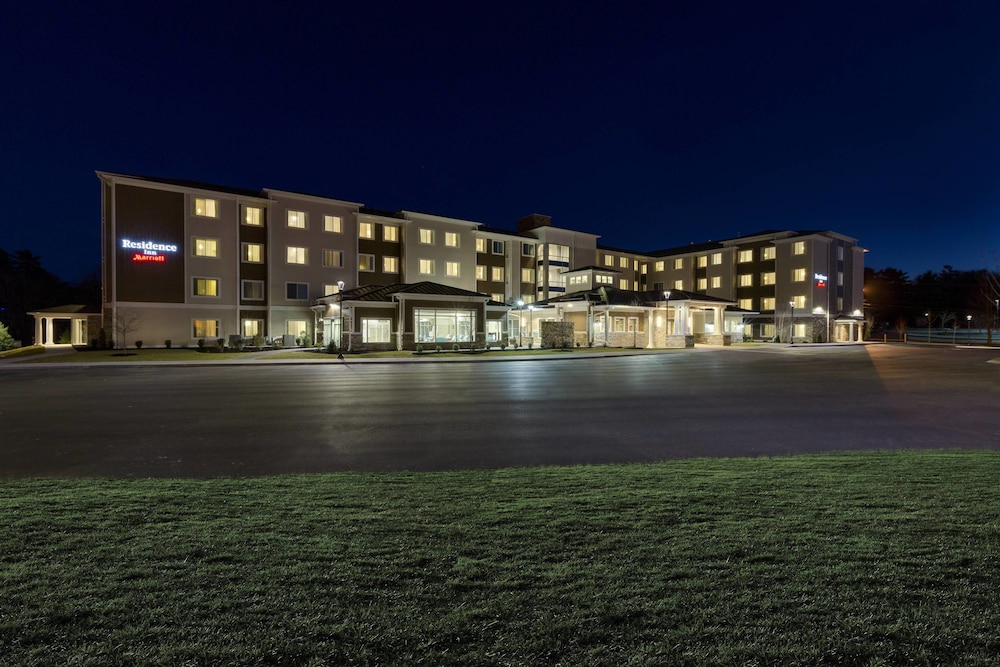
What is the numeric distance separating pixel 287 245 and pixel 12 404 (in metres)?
31.7

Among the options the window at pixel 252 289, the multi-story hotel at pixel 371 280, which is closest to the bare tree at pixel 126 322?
the multi-story hotel at pixel 371 280

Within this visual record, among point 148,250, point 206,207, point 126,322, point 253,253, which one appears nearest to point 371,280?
point 253,253

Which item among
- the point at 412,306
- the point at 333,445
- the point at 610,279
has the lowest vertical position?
the point at 333,445

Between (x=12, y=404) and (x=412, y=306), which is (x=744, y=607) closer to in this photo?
(x=12, y=404)

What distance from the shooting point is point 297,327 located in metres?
44.2

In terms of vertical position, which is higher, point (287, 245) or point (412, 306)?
point (287, 245)

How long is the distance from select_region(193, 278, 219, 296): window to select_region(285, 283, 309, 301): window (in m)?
5.29

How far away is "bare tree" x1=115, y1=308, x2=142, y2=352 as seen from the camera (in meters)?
36.7

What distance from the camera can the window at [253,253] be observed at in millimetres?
42250

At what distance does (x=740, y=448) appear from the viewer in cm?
848

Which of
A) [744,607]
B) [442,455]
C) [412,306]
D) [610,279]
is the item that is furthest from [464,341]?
[744,607]

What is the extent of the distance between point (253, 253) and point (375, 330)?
45.7ft

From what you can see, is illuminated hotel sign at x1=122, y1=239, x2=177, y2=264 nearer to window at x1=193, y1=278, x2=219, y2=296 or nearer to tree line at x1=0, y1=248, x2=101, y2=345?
window at x1=193, y1=278, x2=219, y2=296

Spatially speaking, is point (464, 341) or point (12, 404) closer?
point (12, 404)
